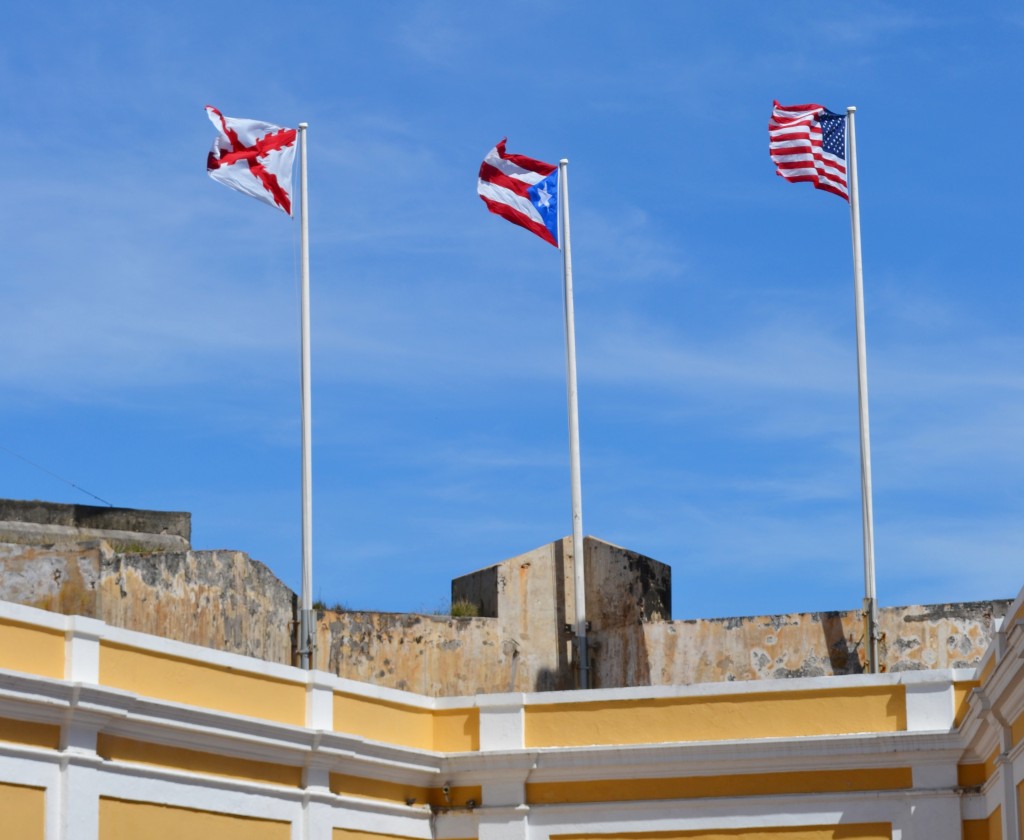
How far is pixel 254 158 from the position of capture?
1947 centimetres

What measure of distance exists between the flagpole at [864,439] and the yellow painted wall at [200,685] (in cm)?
572

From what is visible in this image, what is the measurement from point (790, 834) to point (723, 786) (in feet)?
2.47

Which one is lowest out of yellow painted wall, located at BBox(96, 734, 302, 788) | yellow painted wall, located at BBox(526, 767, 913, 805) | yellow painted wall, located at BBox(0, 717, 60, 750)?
yellow painted wall, located at BBox(526, 767, 913, 805)

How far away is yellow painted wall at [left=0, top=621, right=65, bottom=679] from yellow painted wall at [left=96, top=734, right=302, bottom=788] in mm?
748

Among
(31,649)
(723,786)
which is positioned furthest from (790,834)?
(31,649)

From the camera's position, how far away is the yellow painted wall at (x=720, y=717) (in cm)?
1814

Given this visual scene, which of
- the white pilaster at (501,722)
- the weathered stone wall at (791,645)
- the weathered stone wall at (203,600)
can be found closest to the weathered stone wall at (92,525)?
the weathered stone wall at (203,600)

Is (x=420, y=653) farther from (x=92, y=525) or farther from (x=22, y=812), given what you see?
(x=22, y=812)

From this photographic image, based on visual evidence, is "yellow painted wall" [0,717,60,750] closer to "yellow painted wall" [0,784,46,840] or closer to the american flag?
"yellow painted wall" [0,784,46,840]

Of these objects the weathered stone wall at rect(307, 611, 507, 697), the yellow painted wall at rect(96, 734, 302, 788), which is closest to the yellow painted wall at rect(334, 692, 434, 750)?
the yellow painted wall at rect(96, 734, 302, 788)

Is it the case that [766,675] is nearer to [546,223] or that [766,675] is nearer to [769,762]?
[769,762]

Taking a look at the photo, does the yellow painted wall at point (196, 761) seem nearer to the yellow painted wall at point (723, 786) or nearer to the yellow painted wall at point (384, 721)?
the yellow painted wall at point (384, 721)

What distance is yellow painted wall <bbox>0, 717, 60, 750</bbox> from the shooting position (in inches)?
566

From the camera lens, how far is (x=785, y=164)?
66.6 feet
